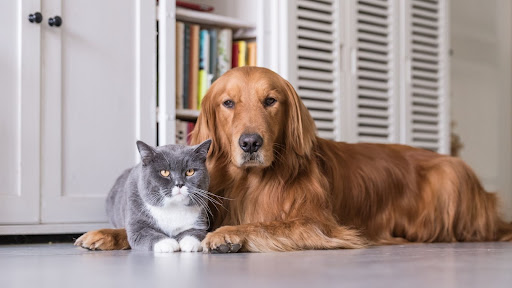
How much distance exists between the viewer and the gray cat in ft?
8.20

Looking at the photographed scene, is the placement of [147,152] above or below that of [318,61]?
below

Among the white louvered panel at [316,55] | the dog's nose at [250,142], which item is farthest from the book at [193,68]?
the dog's nose at [250,142]

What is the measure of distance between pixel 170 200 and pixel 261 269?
0.73 meters

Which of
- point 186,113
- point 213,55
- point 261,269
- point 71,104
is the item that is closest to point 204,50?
point 213,55

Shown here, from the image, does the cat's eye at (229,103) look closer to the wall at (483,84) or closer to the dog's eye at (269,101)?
the dog's eye at (269,101)

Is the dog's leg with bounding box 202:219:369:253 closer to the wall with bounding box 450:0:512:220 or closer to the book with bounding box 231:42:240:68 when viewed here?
the book with bounding box 231:42:240:68

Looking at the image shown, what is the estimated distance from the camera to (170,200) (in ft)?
8.21

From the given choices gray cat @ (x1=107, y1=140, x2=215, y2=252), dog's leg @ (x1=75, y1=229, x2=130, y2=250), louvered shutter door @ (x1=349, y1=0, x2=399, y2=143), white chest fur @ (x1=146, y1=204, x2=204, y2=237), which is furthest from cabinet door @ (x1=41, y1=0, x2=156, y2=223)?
louvered shutter door @ (x1=349, y1=0, x2=399, y2=143)

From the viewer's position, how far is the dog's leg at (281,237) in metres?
2.39

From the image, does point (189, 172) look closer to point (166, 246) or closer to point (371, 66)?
point (166, 246)

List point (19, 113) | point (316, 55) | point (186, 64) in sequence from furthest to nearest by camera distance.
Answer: point (316, 55) < point (186, 64) < point (19, 113)

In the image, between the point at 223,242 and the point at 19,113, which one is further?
the point at 19,113

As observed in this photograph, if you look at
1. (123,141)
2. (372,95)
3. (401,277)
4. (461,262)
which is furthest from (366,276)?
(372,95)

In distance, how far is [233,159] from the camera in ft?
8.61
